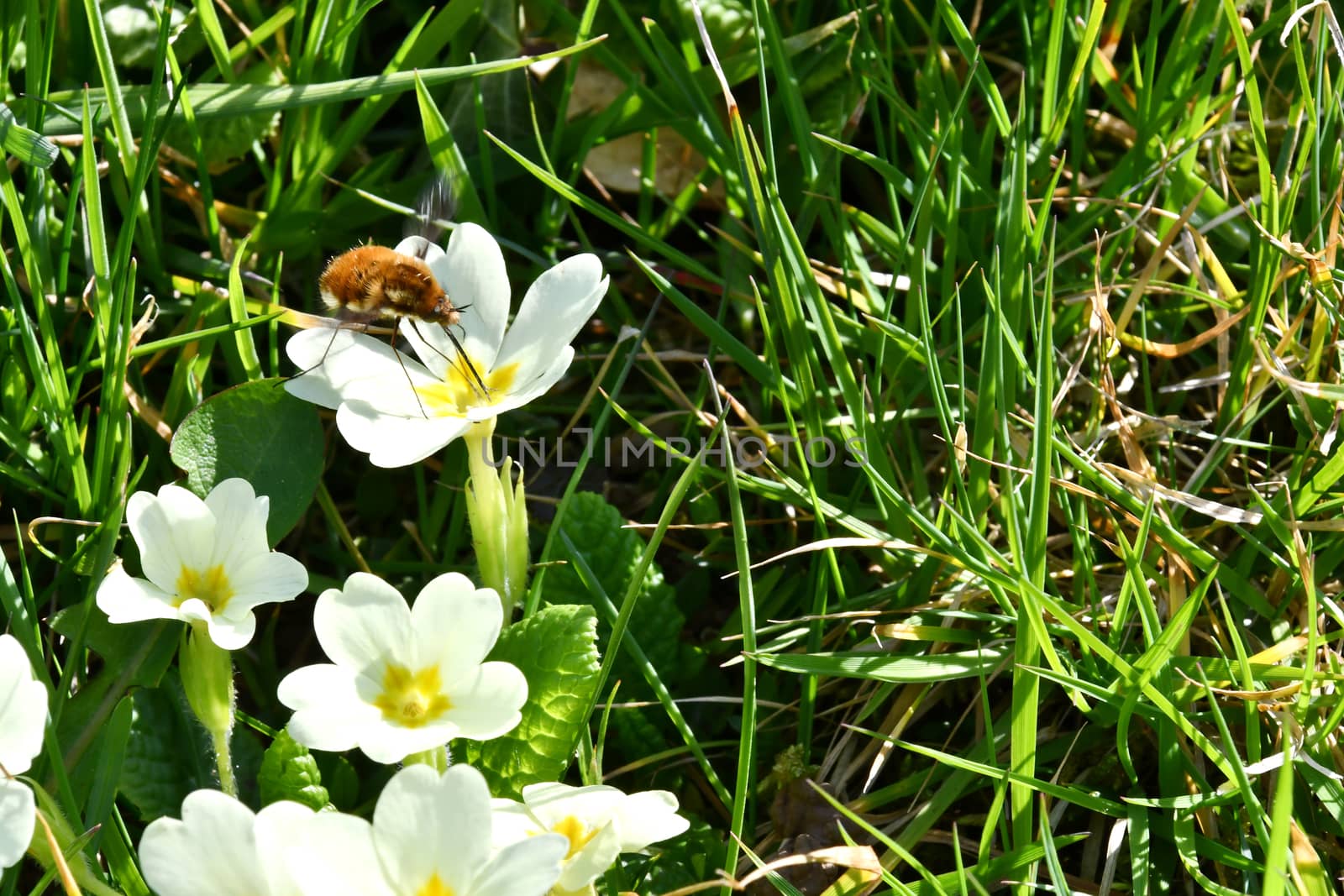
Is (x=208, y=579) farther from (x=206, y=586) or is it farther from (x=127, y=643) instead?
(x=127, y=643)

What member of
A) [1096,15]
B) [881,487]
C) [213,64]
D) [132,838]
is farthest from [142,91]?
[1096,15]

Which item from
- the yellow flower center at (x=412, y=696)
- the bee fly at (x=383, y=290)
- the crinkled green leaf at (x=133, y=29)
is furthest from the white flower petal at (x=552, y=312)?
the crinkled green leaf at (x=133, y=29)

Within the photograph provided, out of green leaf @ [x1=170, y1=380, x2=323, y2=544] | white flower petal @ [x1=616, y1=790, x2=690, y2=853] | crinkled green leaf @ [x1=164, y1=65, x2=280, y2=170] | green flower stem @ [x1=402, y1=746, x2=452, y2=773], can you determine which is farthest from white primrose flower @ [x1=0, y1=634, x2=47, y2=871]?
crinkled green leaf @ [x1=164, y1=65, x2=280, y2=170]

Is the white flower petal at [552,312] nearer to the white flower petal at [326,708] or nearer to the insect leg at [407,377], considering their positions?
the insect leg at [407,377]

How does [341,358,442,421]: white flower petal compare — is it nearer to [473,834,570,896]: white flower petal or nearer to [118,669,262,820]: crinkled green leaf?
[118,669,262,820]: crinkled green leaf

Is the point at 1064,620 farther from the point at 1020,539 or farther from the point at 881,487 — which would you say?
the point at 881,487

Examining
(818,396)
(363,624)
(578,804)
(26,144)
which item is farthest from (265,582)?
(818,396)
